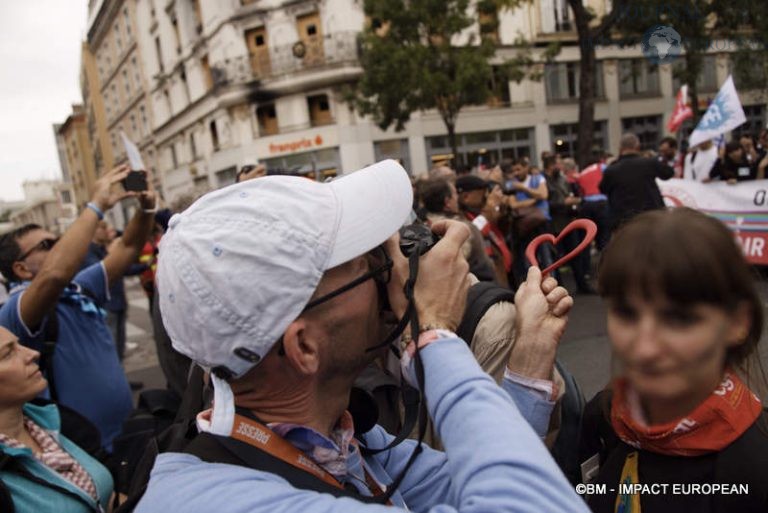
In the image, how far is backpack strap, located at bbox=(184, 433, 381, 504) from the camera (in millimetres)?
867

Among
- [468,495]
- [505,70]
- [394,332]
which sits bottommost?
[468,495]

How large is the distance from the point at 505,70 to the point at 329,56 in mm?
7883

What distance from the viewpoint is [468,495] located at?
754mm

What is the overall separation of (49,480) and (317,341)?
141 centimetres

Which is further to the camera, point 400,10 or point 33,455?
point 400,10

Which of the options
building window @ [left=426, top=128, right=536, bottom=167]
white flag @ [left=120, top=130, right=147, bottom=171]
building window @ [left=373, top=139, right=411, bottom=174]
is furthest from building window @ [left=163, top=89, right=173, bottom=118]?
white flag @ [left=120, top=130, right=147, bottom=171]

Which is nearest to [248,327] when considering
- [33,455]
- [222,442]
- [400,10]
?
[222,442]

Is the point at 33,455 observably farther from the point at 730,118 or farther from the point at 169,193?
the point at 169,193

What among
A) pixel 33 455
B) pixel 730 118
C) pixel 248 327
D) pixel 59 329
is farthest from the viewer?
pixel 730 118

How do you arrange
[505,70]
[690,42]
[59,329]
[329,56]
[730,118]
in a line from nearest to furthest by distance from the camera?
[59,329]
[730,118]
[690,42]
[505,70]
[329,56]

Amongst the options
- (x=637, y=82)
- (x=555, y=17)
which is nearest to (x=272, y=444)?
(x=555, y=17)

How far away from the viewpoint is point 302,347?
3.12 ft

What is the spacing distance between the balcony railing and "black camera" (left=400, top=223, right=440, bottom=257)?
2145 centimetres

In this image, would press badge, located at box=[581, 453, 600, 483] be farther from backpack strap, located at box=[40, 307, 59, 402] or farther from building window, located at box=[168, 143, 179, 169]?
building window, located at box=[168, 143, 179, 169]
